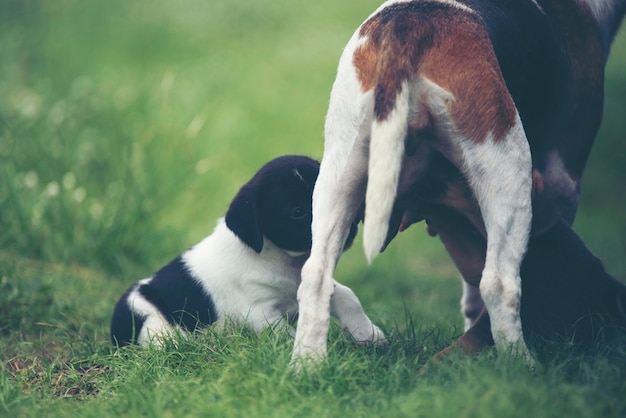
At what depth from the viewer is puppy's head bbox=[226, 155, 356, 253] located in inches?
169

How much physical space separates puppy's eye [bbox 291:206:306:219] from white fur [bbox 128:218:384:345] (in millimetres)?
258

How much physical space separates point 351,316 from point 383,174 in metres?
1.23

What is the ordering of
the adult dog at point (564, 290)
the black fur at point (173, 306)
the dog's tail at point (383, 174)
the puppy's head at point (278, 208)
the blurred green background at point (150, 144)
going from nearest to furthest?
the dog's tail at point (383, 174)
the adult dog at point (564, 290)
the puppy's head at point (278, 208)
the black fur at point (173, 306)
the blurred green background at point (150, 144)

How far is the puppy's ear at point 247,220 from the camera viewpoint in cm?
427

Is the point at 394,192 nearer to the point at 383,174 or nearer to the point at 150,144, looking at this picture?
the point at 383,174

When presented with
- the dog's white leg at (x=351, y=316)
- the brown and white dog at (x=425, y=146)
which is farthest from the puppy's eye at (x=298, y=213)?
the brown and white dog at (x=425, y=146)

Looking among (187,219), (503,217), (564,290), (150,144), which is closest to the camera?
(503,217)

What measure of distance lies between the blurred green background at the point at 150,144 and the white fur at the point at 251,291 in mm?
832

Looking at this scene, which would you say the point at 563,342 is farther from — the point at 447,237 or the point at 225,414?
the point at 225,414

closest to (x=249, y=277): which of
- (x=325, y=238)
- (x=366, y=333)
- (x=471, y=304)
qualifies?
(x=366, y=333)

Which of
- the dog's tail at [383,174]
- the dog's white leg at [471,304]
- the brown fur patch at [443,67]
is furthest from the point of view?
the dog's white leg at [471,304]

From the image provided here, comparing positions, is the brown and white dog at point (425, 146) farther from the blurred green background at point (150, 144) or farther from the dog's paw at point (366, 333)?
the blurred green background at point (150, 144)

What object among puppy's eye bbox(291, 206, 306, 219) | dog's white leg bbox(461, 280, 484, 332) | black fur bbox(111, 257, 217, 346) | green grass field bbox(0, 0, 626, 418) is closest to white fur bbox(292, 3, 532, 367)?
green grass field bbox(0, 0, 626, 418)

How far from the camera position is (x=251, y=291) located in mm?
4430
